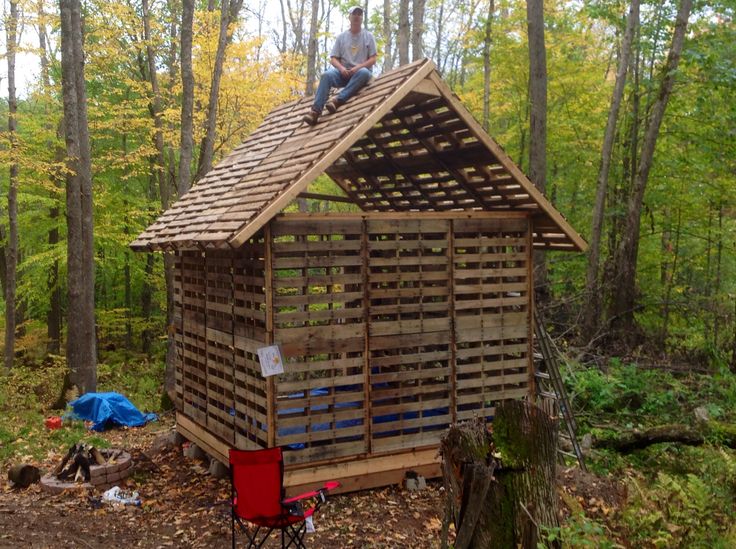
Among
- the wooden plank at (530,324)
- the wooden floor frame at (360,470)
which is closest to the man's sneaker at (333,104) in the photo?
the wooden plank at (530,324)

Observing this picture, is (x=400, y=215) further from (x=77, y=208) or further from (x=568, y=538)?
(x=77, y=208)

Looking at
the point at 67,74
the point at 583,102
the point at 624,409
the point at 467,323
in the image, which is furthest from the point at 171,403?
the point at 583,102

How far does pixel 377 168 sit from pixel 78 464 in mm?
5628

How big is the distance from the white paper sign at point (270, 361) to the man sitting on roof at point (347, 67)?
3.01 m

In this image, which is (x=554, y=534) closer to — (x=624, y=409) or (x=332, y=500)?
(x=332, y=500)

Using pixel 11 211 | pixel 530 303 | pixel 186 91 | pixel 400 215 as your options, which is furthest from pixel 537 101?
pixel 11 211

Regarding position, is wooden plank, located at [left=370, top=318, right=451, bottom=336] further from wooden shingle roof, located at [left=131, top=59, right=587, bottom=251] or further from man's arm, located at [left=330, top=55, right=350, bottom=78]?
man's arm, located at [left=330, top=55, right=350, bottom=78]

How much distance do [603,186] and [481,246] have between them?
25.6 ft

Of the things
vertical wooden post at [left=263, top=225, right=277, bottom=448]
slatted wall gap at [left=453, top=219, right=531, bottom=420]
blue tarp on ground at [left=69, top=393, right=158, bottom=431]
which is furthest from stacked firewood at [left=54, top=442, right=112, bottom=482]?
slatted wall gap at [left=453, top=219, right=531, bottom=420]

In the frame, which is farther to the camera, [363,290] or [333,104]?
[333,104]

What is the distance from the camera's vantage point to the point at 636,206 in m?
14.6

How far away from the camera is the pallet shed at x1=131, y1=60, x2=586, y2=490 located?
279 inches

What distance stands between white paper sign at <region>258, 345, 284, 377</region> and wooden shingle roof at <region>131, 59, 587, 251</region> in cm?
120

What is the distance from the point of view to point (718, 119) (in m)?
14.4
